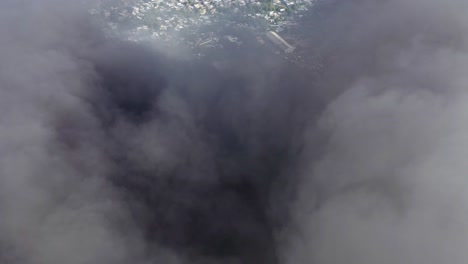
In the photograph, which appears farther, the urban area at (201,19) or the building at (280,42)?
the urban area at (201,19)

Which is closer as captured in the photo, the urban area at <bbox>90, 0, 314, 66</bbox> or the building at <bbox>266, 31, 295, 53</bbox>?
the building at <bbox>266, 31, 295, 53</bbox>

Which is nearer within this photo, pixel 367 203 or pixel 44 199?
pixel 367 203

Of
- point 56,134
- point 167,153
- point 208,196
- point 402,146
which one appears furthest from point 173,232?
point 402,146

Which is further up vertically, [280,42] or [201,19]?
[201,19]

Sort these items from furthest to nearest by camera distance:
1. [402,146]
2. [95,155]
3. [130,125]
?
[130,125] < [95,155] < [402,146]

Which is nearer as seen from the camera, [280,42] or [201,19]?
[280,42]

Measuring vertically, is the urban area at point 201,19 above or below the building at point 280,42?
above

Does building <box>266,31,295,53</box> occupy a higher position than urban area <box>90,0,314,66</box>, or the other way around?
urban area <box>90,0,314,66</box>

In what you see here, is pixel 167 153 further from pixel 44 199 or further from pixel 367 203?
pixel 367 203
